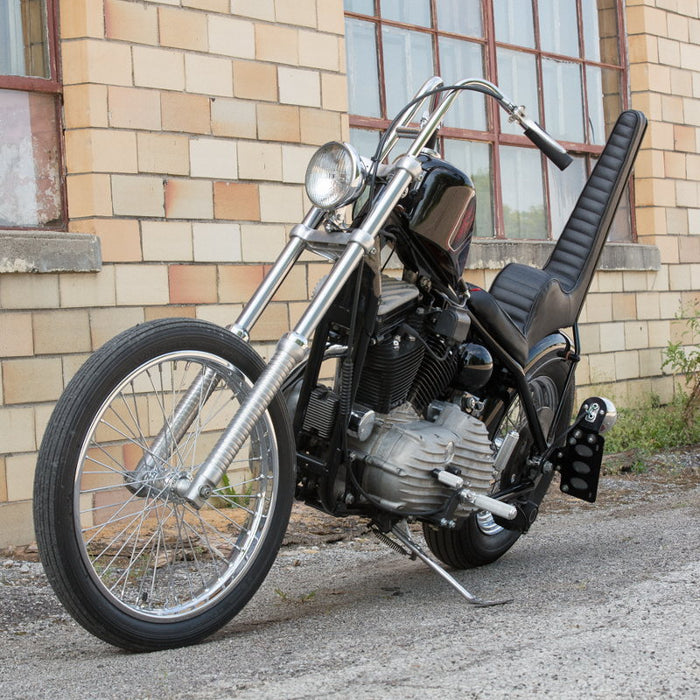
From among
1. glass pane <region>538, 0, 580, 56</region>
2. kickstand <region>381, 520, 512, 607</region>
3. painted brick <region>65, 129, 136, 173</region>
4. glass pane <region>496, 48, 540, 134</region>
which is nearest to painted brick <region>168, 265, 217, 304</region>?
painted brick <region>65, 129, 136, 173</region>

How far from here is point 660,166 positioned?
871cm

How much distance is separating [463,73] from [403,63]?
599 millimetres

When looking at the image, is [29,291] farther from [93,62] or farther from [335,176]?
[335,176]

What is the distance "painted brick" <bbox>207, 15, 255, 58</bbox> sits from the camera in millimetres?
5723

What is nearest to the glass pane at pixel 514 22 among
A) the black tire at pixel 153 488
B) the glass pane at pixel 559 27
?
the glass pane at pixel 559 27

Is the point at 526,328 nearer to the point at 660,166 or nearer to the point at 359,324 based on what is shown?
the point at 359,324

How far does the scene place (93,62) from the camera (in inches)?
207

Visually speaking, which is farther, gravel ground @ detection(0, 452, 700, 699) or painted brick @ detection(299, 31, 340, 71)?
painted brick @ detection(299, 31, 340, 71)

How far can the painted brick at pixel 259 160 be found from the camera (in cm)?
586

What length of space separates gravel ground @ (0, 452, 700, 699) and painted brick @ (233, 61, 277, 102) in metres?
2.44

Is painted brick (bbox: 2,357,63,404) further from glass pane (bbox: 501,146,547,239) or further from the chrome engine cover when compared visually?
glass pane (bbox: 501,146,547,239)

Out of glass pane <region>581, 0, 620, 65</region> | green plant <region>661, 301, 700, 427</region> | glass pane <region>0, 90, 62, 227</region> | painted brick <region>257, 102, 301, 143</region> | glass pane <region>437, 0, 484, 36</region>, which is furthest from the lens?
glass pane <region>581, 0, 620, 65</region>

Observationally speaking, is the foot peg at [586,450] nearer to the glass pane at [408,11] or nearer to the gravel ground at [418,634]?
the gravel ground at [418,634]

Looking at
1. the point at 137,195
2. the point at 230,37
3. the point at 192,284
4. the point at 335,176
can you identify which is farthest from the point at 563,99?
the point at 335,176
